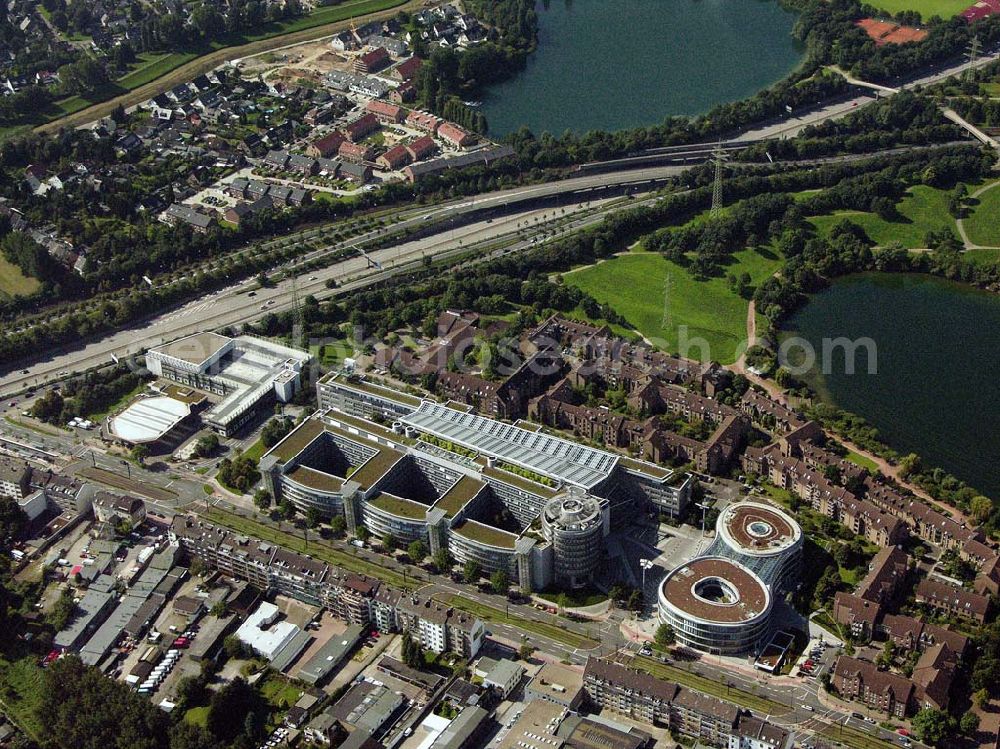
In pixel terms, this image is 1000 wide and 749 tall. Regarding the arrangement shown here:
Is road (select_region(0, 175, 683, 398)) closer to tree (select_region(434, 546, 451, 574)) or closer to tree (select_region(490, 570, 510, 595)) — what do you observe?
tree (select_region(434, 546, 451, 574))

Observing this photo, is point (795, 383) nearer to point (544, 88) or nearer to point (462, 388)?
point (462, 388)

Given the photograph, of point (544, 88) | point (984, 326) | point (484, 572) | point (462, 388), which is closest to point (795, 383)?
point (984, 326)

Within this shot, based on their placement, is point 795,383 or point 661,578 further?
point 795,383

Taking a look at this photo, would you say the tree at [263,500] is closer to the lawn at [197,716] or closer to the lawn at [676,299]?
the lawn at [197,716]

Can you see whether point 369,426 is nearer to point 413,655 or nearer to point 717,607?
point 413,655

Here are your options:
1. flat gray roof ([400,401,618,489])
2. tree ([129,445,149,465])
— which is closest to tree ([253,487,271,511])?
tree ([129,445,149,465])

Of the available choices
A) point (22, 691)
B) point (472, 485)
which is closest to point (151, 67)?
point (472, 485)

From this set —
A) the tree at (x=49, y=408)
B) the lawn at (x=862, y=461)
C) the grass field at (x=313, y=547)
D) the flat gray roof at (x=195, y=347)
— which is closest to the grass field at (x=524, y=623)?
the grass field at (x=313, y=547)
